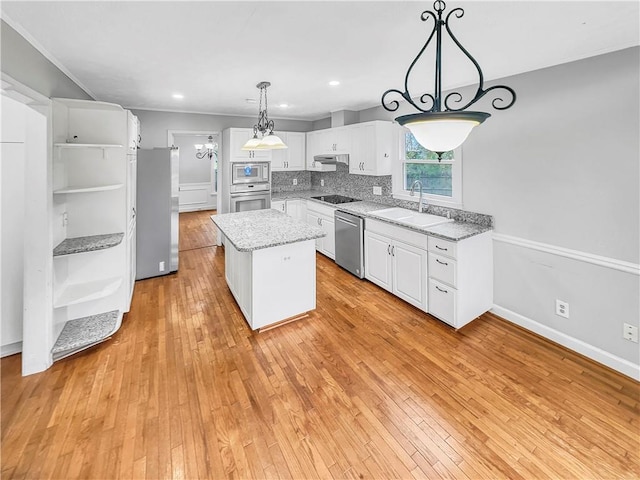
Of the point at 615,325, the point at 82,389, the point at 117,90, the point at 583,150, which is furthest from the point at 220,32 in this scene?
the point at 615,325

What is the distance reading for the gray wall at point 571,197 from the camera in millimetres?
2279

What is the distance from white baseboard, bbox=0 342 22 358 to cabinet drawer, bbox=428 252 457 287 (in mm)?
3854

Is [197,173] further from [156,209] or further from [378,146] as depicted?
[378,146]

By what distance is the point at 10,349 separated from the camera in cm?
257

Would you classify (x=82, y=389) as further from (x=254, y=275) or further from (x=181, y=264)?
(x=181, y=264)

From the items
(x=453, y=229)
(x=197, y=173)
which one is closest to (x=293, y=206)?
(x=453, y=229)

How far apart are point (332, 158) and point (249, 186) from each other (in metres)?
1.61

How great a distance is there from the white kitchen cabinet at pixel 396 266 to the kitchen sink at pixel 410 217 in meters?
0.18

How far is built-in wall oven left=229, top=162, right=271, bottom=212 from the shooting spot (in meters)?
5.40

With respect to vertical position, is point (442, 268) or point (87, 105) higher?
point (87, 105)

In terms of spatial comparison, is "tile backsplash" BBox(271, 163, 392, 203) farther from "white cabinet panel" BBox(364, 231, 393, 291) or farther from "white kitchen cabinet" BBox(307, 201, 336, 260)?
"white cabinet panel" BBox(364, 231, 393, 291)

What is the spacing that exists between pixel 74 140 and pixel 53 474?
8.63 feet

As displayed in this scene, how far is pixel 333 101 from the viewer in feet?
14.2

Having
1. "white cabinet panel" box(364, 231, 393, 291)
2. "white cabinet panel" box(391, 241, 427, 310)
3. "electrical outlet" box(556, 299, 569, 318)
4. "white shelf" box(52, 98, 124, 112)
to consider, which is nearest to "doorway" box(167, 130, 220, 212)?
"white shelf" box(52, 98, 124, 112)
